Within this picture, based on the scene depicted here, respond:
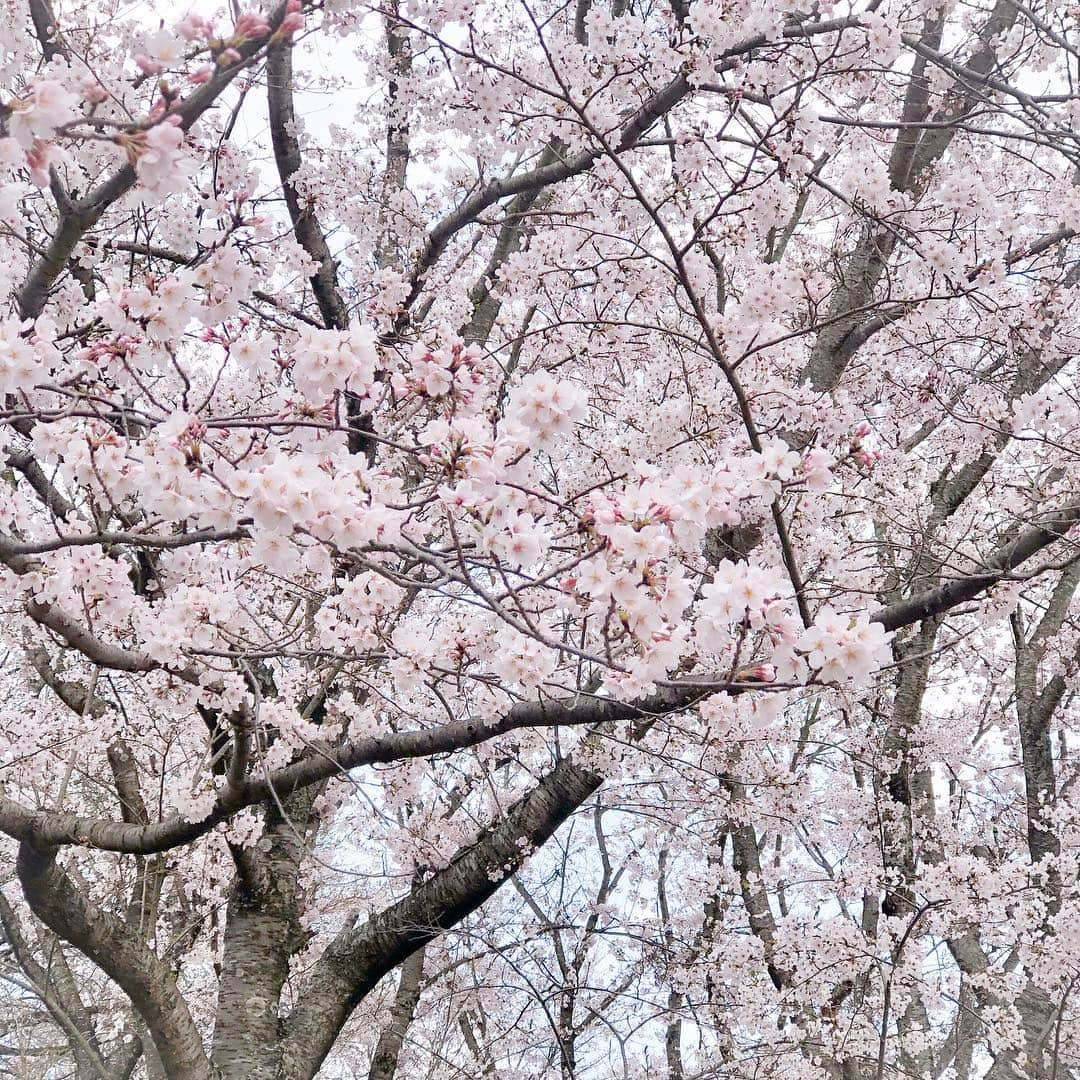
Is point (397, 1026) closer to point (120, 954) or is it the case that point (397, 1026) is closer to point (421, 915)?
point (421, 915)

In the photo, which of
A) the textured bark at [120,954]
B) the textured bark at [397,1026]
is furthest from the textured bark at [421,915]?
the textured bark at [397,1026]

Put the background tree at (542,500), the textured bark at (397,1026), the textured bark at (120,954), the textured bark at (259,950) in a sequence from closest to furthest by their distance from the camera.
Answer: the background tree at (542,500)
the textured bark at (120,954)
the textured bark at (259,950)
the textured bark at (397,1026)

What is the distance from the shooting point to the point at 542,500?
192 centimetres

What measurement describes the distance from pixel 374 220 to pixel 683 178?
234cm

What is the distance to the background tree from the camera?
1932mm

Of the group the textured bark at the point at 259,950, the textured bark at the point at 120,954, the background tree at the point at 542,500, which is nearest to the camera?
the background tree at the point at 542,500

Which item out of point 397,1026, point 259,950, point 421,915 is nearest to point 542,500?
point 421,915

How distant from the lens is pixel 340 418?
214cm

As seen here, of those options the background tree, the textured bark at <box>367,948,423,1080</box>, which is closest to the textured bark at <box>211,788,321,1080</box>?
the background tree

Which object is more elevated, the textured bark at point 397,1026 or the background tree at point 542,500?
the background tree at point 542,500

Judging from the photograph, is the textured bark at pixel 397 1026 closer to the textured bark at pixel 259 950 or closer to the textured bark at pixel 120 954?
the textured bark at pixel 259 950

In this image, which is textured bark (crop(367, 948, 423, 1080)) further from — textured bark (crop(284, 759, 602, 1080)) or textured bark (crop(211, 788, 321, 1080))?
textured bark (crop(211, 788, 321, 1080))

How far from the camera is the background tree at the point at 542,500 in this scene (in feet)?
6.34

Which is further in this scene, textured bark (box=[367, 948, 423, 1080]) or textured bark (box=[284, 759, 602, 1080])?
textured bark (box=[367, 948, 423, 1080])
